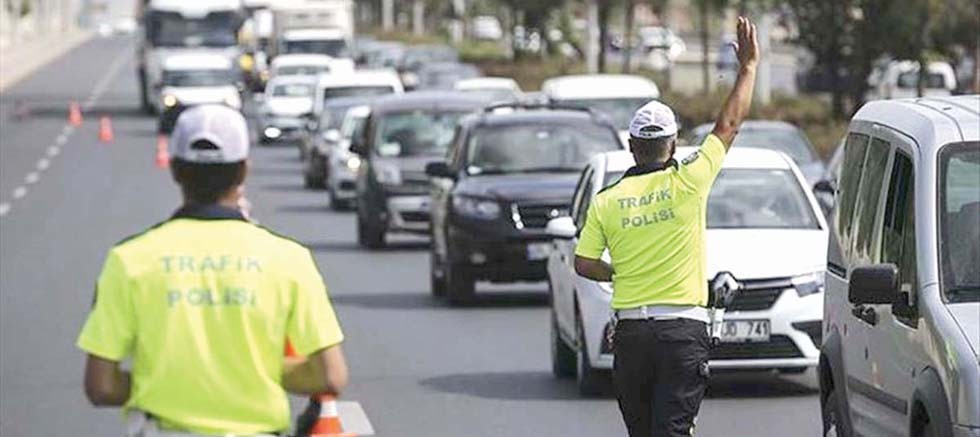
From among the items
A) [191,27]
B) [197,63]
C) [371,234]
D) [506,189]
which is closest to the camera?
[506,189]

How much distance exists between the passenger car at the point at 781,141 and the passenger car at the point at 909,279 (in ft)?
57.1

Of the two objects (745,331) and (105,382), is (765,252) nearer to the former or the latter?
(745,331)

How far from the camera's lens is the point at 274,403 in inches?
250

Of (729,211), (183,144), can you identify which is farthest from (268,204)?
(183,144)

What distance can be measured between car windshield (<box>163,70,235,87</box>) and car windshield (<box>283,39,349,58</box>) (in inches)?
574

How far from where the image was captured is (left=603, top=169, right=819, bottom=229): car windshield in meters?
16.3

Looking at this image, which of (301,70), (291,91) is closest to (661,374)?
(291,91)

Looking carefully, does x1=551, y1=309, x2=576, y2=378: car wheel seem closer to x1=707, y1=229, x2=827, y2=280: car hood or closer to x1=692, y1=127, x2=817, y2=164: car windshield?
x1=707, y1=229, x2=827, y2=280: car hood

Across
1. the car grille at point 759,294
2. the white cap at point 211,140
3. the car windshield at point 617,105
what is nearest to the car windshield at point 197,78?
the car windshield at point 617,105

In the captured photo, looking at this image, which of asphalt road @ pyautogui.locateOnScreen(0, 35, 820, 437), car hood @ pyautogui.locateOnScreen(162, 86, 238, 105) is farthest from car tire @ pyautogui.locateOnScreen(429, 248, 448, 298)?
car hood @ pyautogui.locateOnScreen(162, 86, 238, 105)

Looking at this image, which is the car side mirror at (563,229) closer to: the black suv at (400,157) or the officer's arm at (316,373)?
the officer's arm at (316,373)

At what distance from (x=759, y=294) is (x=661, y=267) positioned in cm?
537

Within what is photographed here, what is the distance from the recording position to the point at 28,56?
122500 mm

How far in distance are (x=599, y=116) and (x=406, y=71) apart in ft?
153
